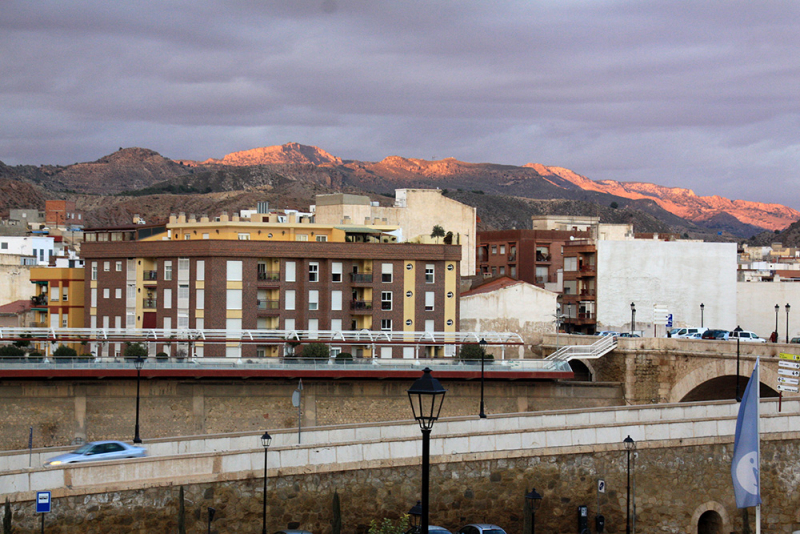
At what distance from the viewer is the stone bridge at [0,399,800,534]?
96.7ft

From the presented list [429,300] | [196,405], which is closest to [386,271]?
[429,300]

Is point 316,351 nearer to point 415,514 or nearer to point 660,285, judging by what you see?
point 415,514

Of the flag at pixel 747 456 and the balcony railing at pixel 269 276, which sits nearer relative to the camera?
the flag at pixel 747 456

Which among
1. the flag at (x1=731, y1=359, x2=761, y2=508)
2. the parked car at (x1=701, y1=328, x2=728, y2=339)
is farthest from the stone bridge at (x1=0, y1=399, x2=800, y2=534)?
the parked car at (x1=701, y1=328, x2=728, y2=339)

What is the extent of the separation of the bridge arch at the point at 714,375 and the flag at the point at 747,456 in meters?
18.3

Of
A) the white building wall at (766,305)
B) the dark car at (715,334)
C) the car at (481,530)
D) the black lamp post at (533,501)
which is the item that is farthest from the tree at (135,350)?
the white building wall at (766,305)

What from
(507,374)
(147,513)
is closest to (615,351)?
(507,374)

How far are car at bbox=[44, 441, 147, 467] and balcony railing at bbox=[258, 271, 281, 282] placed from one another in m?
24.8

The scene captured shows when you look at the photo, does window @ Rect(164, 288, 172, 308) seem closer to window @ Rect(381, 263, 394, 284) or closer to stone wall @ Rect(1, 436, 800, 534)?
window @ Rect(381, 263, 394, 284)

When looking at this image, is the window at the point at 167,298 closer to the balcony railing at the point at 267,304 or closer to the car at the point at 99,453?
the balcony railing at the point at 267,304

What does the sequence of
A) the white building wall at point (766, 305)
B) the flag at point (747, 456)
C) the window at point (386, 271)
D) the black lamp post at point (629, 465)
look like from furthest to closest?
the white building wall at point (766, 305), the window at point (386, 271), the black lamp post at point (629, 465), the flag at point (747, 456)

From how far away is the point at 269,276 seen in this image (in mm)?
58375

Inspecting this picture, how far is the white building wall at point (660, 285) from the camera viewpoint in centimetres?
7350

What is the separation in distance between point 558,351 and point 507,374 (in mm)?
7496
